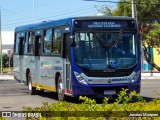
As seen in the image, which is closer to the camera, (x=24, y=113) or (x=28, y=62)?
(x=24, y=113)

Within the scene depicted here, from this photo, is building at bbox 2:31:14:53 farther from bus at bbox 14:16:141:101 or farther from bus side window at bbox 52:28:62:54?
bus at bbox 14:16:141:101

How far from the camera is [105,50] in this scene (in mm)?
15719

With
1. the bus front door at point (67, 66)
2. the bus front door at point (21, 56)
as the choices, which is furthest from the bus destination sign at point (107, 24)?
the bus front door at point (21, 56)

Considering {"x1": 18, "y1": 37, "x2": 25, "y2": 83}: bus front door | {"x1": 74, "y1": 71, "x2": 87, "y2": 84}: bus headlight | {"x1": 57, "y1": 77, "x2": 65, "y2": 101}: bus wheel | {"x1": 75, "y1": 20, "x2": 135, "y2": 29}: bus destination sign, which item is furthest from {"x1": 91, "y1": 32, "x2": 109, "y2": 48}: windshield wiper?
{"x1": 18, "y1": 37, "x2": 25, "y2": 83}: bus front door

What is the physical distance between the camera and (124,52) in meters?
15.9

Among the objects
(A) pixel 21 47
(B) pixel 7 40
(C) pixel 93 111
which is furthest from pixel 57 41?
(B) pixel 7 40

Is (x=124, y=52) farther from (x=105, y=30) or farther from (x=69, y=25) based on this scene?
(x=69, y=25)

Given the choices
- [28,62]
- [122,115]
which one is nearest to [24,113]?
[122,115]

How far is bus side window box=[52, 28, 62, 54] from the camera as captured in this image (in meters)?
16.8

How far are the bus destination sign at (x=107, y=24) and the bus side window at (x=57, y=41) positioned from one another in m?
1.19

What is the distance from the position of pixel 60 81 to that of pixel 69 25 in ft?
7.01

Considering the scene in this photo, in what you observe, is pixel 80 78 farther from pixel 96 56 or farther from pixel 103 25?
pixel 103 25

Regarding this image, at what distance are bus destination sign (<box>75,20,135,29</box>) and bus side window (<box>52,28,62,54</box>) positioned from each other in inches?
46.7

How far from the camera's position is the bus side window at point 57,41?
55.1 feet
